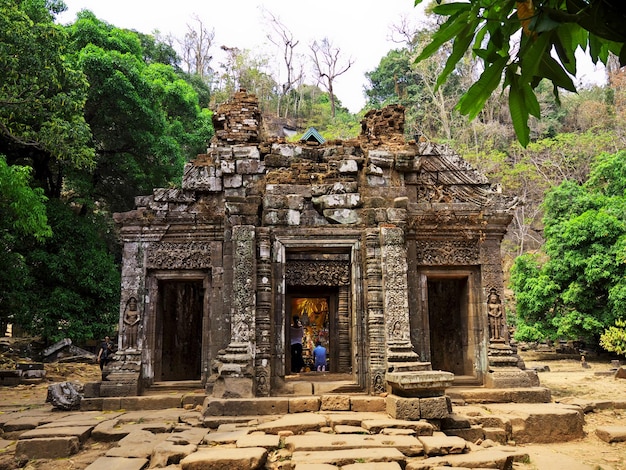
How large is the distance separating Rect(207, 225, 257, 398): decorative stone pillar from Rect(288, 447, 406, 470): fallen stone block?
2486 mm

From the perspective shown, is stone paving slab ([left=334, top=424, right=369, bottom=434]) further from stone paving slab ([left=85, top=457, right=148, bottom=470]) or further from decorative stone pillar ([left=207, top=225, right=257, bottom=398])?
stone paving slab ([left=85, top=457, right=148, bottom=470])

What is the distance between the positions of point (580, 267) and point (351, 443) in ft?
45.9

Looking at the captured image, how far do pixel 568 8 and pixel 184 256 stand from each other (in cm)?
880

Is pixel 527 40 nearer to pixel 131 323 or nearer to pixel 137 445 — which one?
pixel 137 445

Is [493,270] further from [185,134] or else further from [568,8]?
[185,134]

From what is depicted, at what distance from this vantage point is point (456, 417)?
6941 mm

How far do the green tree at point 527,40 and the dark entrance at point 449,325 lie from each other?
844 centimetres

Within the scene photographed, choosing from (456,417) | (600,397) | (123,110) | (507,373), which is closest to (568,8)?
(456,417)

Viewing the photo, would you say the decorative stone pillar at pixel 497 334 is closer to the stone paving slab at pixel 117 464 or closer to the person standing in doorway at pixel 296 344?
the person standing in doorway at pixel 296 344

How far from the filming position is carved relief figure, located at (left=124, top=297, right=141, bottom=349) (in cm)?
923

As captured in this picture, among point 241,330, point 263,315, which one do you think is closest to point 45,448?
point 241,330

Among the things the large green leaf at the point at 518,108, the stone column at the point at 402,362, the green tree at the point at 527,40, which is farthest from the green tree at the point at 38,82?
the large green leaf at the point at 518,108

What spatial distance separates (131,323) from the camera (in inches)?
367

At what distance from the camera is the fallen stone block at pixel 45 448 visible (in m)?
6.05
